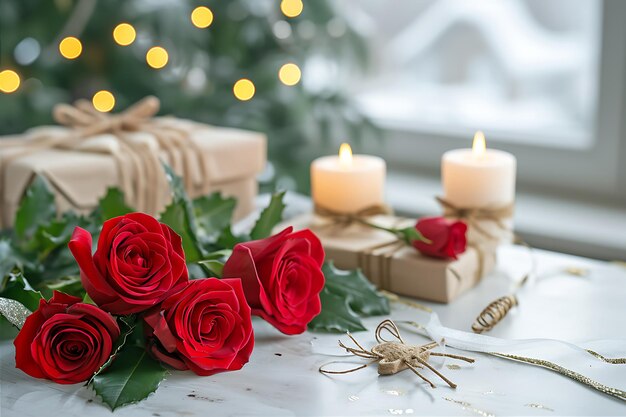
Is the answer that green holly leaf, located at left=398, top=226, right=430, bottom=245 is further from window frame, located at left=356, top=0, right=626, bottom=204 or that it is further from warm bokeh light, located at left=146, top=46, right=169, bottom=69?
warm bokeh light, located at left=146, top=46, right=169, bottom=69

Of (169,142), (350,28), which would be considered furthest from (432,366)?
(350,28)

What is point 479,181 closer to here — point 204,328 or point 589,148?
point 204,328

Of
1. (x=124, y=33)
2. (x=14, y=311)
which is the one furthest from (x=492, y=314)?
(x=124, y=33)

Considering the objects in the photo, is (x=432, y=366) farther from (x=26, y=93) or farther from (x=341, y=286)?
(x=26, y=93)

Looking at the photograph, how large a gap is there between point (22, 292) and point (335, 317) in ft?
0.96

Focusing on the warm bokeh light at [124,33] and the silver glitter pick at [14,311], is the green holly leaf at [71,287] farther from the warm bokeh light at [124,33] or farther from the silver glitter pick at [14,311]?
the warm bokeh light at [124,33]

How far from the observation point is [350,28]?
5.41 feet

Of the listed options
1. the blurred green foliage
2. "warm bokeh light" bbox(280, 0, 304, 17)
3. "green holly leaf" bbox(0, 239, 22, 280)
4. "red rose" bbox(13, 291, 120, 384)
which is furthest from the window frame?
"red rose" bbox(13, 291, 120, 384)

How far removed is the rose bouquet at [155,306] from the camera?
0.66 metres

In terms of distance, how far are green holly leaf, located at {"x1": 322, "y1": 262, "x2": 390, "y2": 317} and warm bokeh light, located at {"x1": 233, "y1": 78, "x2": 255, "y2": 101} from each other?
0.85 meters

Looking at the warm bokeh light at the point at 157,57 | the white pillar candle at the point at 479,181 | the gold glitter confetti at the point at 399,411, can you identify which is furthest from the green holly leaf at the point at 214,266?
the warm bokeh light at the point at 157,57

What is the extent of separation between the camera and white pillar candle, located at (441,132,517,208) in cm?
93

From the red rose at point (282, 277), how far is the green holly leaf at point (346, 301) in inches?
1.7

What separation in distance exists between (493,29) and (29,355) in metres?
1.29
